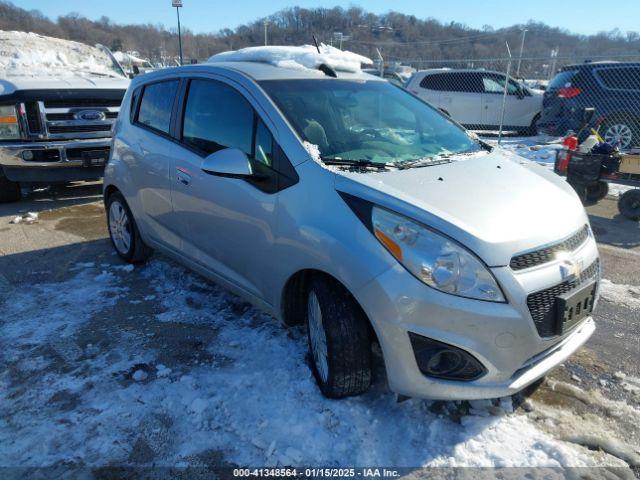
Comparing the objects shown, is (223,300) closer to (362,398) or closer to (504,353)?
(362,398)

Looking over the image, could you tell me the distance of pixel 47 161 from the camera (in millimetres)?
6492

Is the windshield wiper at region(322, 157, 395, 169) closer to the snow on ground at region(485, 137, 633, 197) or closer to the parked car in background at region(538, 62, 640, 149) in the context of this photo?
the snow on ground at region(485, 137, 633, 197)

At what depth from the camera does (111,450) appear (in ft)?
7.71

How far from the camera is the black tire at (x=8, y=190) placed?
667 cm

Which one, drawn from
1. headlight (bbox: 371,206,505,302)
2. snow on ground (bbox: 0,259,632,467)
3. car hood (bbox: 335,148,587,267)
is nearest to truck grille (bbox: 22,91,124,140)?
snow on ground (bbox: 0,259,632,467)

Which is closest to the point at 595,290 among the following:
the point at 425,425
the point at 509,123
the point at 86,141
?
the point at 425,425

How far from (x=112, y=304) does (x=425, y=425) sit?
2.62 metres

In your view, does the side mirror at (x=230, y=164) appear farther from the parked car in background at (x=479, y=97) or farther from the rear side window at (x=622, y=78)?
the parked car in background at (x=479, y=97)

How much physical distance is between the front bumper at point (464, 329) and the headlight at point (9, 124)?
6125mm

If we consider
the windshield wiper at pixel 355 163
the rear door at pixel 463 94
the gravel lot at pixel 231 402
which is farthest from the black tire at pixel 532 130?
the windshield wiper at pixel 355 163

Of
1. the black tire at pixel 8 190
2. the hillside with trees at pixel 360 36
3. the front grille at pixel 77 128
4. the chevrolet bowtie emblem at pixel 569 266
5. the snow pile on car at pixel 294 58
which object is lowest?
the black tire at pixel 8 190

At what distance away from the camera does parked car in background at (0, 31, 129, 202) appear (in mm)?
6371

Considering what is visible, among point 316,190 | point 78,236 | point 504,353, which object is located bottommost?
point 78,236

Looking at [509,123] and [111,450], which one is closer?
[111,450]
